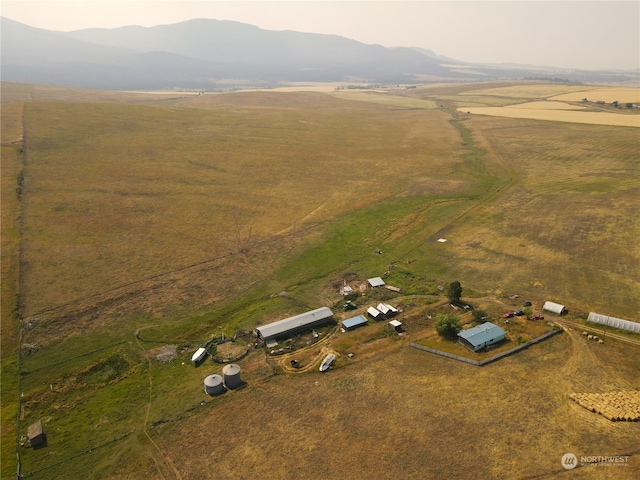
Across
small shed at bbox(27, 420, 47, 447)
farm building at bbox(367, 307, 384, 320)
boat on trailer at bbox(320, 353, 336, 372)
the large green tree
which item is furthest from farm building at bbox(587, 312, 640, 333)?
small shed at bbox(27, 420, 47, 447)

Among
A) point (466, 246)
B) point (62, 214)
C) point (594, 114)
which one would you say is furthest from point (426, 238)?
point (594, 114)

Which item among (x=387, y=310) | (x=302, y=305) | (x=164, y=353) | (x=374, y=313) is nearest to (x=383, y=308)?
(x=387, y=310)

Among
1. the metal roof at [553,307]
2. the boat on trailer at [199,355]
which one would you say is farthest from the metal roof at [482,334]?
the boat on trailer at [199,355]

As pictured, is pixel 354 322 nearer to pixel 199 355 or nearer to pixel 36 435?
pixel 199 355

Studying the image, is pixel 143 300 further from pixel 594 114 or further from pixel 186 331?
pixel 594 114

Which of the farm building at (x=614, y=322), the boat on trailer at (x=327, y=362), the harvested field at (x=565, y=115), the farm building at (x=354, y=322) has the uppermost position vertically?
the harvested field at (x=565, y=115)

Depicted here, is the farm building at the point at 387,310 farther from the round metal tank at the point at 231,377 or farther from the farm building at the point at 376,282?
the round metal tank at the point at 231,377

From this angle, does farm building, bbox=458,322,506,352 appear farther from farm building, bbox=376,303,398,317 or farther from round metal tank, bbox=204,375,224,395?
round metal tank, bbox=204,375,224,395
